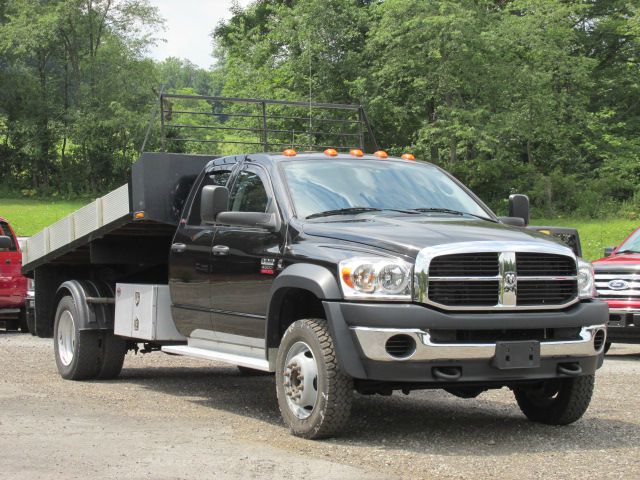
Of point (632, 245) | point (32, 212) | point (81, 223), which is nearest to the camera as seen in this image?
point (81, 223)

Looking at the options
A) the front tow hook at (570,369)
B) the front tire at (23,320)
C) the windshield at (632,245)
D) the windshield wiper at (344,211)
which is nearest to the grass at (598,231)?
the windshield at (632,245)

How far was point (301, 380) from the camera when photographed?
8.16 meters

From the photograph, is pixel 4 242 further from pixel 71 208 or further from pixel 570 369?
pixel 71 208

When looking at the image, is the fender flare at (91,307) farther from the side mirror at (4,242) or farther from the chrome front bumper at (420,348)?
the side mirror at (4,242)

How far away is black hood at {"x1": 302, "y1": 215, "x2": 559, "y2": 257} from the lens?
7957 millimetres

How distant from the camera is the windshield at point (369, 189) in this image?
9.11 meters

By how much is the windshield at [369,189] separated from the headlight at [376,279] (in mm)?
1149

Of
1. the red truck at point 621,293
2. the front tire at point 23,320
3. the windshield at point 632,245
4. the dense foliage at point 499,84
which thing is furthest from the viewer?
the dense foliage at point 499,84

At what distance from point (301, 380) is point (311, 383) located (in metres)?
0.09

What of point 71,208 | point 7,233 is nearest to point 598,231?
point 7,233

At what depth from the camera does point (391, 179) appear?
959 cm

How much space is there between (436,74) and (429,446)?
42868 millimetres

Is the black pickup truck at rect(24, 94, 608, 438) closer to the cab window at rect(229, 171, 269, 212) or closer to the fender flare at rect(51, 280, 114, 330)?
the cab window at rect(229, 171, 269, 212)

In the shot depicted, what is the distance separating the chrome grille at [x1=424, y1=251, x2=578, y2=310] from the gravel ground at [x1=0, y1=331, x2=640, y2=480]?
95 cm
